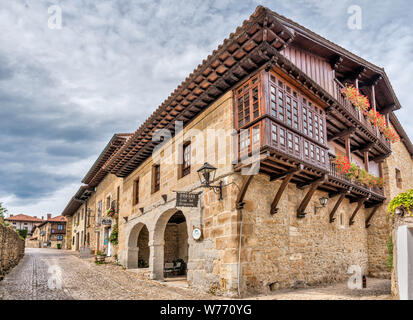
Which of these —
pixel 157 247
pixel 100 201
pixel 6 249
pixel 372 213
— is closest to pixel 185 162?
pixel 157 247

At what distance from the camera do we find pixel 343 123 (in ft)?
39.4

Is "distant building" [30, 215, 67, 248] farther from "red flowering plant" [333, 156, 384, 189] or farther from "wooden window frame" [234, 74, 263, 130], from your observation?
"wooden window frame" [234, 74, 263, 130]

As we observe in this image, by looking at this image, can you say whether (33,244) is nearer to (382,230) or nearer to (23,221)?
(23,221)

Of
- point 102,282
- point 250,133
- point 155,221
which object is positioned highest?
point 250,133

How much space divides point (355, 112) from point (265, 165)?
6.10m

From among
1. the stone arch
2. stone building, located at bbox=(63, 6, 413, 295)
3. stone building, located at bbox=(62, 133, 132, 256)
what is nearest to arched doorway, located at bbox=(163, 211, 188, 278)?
stone building, located at bbox=(63, 6, 413, 295)

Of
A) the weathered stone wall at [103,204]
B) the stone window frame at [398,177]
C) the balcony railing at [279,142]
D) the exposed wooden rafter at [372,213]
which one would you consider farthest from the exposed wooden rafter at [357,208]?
the weathered stone wall at [103,204]

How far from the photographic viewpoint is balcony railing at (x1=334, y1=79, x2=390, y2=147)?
38.9 ft

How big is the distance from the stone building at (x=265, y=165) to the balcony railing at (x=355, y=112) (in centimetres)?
7

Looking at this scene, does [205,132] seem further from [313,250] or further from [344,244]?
[344,244]

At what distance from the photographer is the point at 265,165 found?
8414 millimetres
